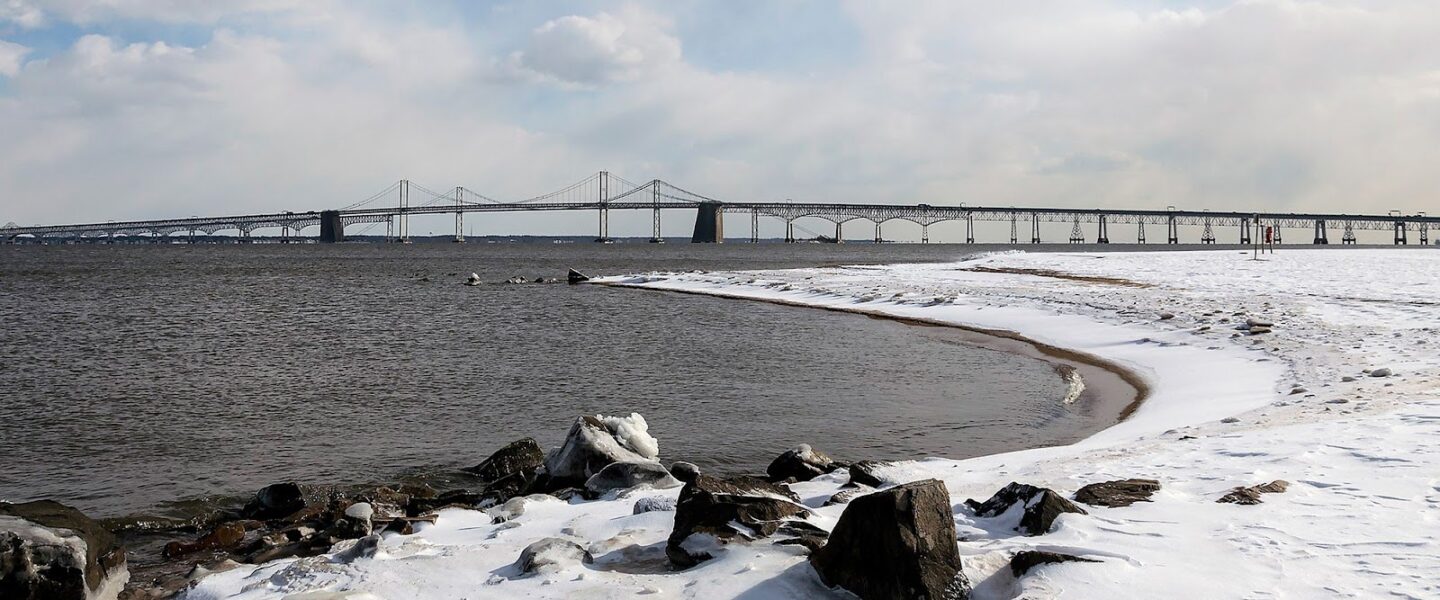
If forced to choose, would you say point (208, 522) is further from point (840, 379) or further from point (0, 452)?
point (840, 379)

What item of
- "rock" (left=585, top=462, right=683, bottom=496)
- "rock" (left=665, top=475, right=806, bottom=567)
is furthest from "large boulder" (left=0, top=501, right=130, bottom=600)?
"rock" (left=585, top=462, right=683, bottom=496)

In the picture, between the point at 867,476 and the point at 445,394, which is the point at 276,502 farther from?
the point at 445,394

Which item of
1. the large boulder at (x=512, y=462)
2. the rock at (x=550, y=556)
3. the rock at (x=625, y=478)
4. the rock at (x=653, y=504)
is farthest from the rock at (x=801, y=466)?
the rock at (x=550, y=556)

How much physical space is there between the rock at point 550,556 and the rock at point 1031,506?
2.40 metres

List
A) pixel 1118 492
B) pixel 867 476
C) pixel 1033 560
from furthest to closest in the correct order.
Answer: pixel 867 476, pixel 1118 492, pixel 1033 560

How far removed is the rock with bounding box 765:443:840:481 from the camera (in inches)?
320

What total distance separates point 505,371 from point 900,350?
7.31 metres

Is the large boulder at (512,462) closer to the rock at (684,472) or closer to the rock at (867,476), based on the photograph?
the rock at (684,472)

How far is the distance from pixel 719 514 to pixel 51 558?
345 cm

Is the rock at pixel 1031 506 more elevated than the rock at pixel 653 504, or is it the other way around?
the rock at pixel 1031 506

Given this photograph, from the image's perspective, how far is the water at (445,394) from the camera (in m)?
9.80

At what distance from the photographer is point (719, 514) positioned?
5.76m

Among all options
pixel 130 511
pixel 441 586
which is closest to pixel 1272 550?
pixel 441 586

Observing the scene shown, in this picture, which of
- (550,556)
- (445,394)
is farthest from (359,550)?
(445,394)
